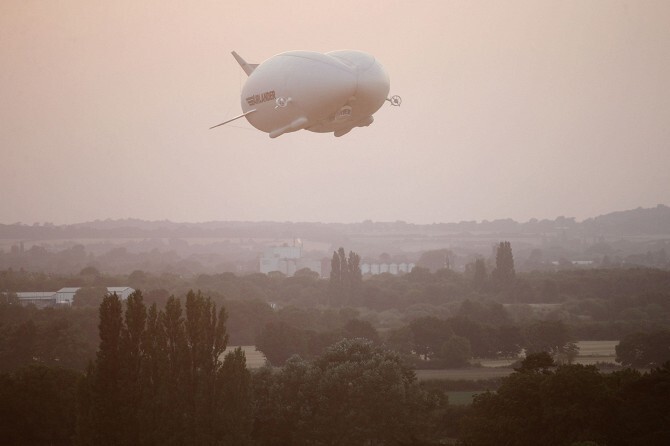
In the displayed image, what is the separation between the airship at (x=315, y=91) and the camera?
1540 inches

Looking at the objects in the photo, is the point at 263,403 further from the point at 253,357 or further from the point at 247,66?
the point at 253,357

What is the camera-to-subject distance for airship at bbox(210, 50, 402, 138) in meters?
39.1

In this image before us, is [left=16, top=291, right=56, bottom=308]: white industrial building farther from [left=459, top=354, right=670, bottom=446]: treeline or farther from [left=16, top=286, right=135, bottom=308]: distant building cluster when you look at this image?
[left=459, top=354, right=670, bottom=446]: treeline

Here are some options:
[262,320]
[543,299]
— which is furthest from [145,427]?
[543,299]

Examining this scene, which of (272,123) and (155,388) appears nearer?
(272,123)

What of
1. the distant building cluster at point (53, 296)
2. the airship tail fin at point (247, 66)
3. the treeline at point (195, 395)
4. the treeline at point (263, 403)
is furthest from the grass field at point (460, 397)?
the distant building cluster at point (53, 296)

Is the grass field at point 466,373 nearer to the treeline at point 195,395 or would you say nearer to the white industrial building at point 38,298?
the treeline at point 195,395

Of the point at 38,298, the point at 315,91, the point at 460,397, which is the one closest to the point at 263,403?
the point at 460,397

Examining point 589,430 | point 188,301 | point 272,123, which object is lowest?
point 589,430

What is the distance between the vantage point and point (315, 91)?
128ft

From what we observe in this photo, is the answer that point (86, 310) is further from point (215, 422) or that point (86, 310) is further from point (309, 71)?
point (309, 71)

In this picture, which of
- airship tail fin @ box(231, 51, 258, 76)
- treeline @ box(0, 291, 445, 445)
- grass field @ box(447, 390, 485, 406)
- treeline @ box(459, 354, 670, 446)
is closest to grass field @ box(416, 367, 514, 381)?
grass field @ box(447, 390, 485, 406)

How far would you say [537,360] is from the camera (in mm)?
62375

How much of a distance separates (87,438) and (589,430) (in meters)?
22.8
